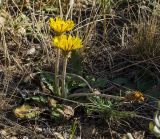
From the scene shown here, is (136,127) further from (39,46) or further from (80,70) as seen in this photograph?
(39,46)

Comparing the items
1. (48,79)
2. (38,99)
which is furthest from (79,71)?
(38,99)

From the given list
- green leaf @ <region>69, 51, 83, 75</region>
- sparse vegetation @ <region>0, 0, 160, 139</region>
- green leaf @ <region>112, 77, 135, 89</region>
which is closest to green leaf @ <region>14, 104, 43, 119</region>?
sparse vegetation @ <region>0, 0, 160, 139</region>

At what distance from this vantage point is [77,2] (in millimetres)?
2422

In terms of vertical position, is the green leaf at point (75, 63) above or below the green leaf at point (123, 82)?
above

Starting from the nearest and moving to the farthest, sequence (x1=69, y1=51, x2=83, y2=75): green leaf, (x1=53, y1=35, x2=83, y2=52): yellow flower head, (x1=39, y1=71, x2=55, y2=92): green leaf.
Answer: (x1=53, y1=35, x2=83, y2=52): yellow flower head < (x1=39, y1=71, x2=55, y2=92): green leaf < (x1=69, y1=51, x2=83, y2=75): green leaf

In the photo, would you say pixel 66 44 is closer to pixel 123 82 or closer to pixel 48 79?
pixel 48 79

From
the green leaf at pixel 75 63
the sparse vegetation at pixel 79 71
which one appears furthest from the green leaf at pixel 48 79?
the green leaf at pixel 75 63

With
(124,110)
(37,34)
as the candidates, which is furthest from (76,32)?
(124,110)

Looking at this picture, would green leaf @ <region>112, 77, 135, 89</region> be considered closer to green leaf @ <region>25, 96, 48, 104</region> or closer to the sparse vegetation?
the sparse vegetation

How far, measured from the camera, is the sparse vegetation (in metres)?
1.76

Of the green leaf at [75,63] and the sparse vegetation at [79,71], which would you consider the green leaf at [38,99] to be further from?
the green leaf at [75,63]

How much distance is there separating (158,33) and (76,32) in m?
0.45

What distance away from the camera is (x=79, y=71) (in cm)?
197

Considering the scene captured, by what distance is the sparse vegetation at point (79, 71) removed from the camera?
176cm
